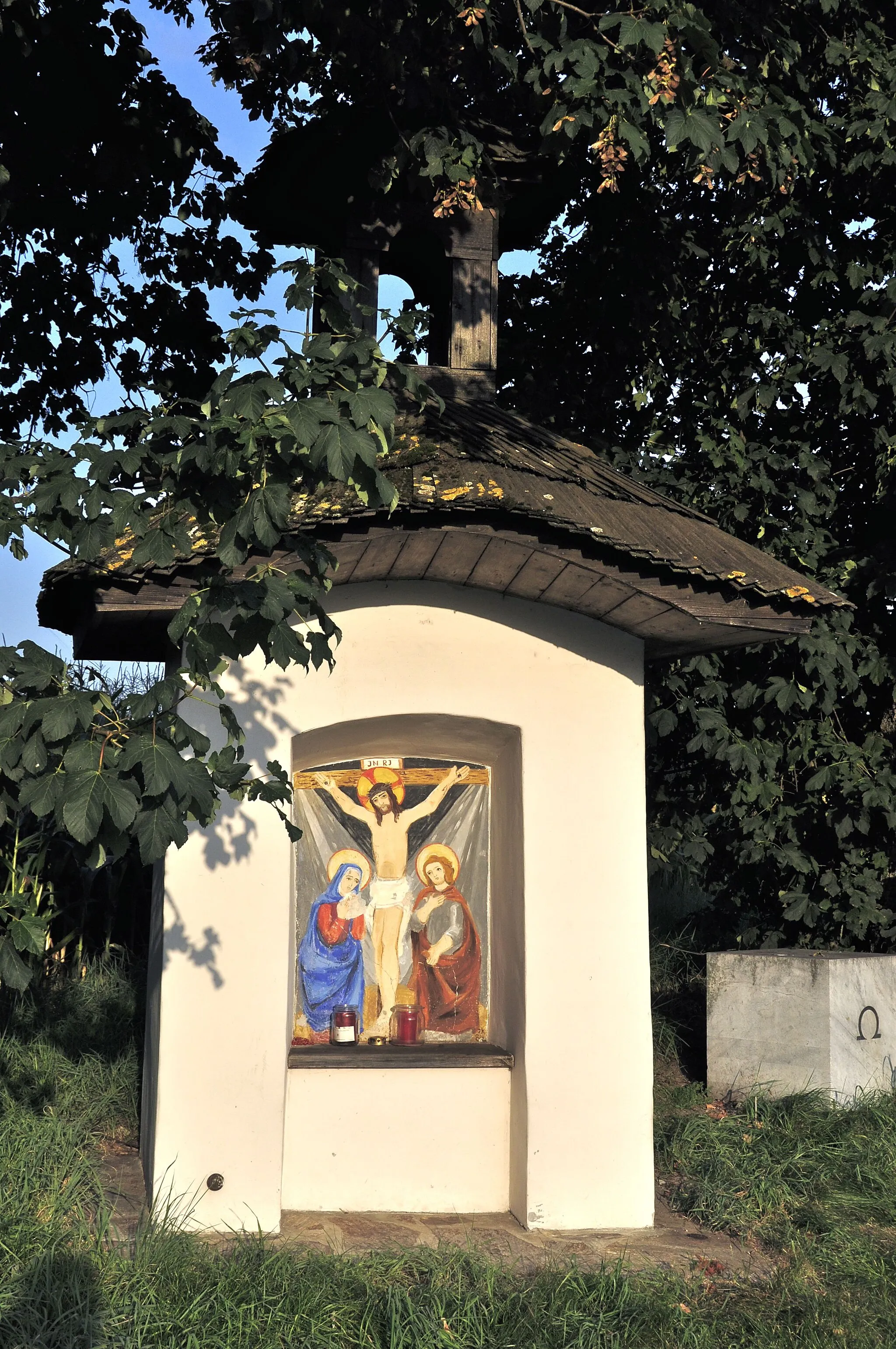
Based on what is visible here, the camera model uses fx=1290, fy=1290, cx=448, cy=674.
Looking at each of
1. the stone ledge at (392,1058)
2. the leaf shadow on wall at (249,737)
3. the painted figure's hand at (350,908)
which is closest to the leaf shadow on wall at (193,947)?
the leaf shadow on wall at (249,737)

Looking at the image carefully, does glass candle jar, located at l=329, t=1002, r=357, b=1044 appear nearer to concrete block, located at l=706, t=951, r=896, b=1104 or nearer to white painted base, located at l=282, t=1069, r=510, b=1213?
white painted base, located at l=282, t=1069, r=510, b=1213

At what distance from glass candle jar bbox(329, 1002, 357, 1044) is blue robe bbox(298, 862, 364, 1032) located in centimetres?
2

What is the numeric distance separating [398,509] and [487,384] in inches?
97.9

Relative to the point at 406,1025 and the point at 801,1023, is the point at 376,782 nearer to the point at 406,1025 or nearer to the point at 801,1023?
the point at 406,1025

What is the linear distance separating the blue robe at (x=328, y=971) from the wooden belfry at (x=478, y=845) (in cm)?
7

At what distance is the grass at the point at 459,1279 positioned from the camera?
423 centimetres

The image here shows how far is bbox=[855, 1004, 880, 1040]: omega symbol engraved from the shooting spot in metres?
7.22

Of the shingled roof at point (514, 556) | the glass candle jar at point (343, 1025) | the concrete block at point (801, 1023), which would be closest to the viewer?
the shingled roof at point (514, 556)

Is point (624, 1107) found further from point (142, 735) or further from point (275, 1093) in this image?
point (142, 735)

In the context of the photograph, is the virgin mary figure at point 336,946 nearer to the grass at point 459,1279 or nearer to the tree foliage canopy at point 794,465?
the grass at point 459,1279

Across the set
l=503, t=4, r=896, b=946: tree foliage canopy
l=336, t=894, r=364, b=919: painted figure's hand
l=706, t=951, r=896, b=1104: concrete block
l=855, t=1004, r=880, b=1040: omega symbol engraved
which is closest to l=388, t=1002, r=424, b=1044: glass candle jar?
l=336, t=894, r=364, b=919: painted figure's hand

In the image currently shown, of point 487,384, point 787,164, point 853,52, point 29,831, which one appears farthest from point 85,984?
point 853,52

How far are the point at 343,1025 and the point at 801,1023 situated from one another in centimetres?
262

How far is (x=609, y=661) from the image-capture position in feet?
20.4
